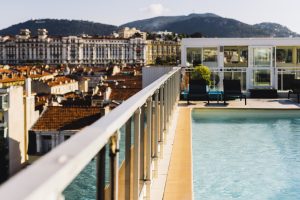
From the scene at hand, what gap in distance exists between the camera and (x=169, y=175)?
4133 millimetres

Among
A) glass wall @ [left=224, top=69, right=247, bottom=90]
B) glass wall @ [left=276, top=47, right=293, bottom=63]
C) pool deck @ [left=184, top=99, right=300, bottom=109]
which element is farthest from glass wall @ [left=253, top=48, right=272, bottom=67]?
pool deck @ [left=184, top=99, right=300, bottom=109]

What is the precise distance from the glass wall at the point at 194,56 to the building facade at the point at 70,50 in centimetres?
14270

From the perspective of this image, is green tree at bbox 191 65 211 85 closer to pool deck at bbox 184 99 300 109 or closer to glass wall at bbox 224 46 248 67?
pool deck at bbox 184 99 300 109

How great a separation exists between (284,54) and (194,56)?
3259mm

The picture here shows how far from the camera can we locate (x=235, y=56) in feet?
57.3

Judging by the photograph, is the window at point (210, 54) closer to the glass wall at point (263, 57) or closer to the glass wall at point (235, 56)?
the glass wall at point (235, 56)

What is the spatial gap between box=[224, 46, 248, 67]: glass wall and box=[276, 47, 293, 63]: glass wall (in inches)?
50.2

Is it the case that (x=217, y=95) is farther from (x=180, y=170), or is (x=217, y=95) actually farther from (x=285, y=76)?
(x=180, y=170)

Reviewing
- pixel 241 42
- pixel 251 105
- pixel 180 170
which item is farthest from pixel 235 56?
pixel 180 170

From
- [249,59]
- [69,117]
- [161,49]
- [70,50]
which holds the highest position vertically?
[161,49]

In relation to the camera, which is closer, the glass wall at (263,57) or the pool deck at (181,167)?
the pool deck at (181,167)

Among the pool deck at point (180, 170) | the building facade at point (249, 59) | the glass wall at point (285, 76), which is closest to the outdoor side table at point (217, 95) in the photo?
the building facade at point (249, 59)

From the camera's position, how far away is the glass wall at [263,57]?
16.6 metres

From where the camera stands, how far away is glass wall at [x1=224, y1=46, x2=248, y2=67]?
17.3 metres
